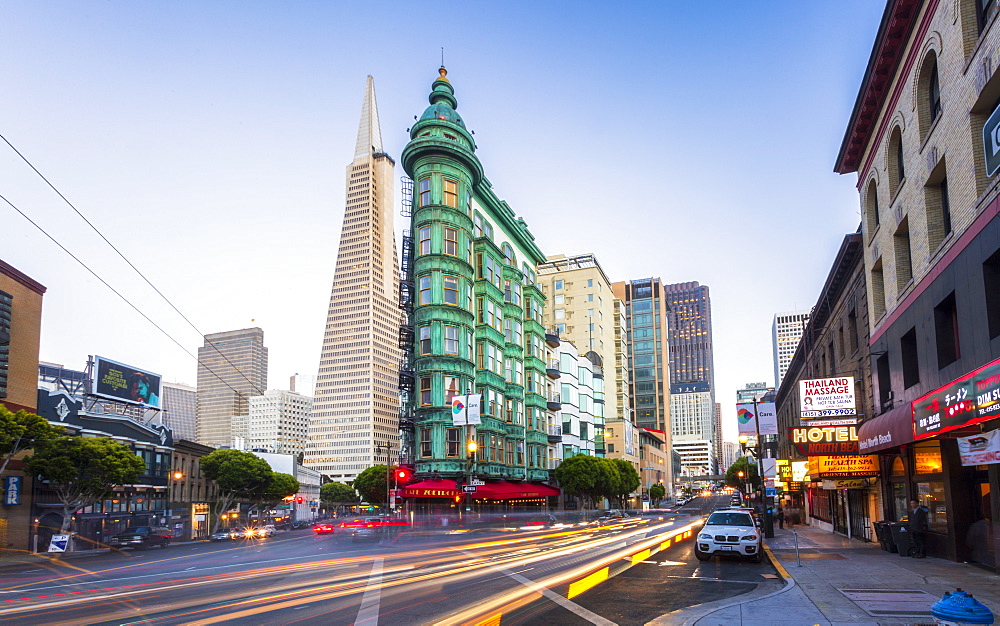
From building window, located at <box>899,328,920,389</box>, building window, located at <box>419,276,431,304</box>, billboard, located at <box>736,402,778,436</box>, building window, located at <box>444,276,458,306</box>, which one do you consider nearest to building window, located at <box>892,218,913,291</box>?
building window, located at <box>899,328,920,389</box>

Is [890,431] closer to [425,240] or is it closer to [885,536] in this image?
[885,536]

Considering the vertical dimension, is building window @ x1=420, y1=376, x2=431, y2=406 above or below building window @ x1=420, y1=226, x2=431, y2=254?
below

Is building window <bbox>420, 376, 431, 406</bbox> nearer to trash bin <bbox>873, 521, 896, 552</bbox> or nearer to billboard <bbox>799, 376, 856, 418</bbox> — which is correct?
billboard <bbox>799, 376, 856, 418</bbox>

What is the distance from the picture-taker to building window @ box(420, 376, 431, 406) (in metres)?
52.6

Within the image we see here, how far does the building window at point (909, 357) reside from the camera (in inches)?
954

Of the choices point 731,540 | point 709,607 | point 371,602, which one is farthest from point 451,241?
point 709,607

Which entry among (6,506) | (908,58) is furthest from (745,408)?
(6,506)

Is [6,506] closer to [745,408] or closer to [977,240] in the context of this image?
[745,408]

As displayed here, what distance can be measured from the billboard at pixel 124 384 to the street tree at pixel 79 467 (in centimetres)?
1153

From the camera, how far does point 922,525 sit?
901 inches

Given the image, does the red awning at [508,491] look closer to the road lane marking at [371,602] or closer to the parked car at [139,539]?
the parked car at [139,539]

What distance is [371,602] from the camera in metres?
14.6

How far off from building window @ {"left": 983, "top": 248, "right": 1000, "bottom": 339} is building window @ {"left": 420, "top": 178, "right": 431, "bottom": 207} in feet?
137

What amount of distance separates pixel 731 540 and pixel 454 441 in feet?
104
